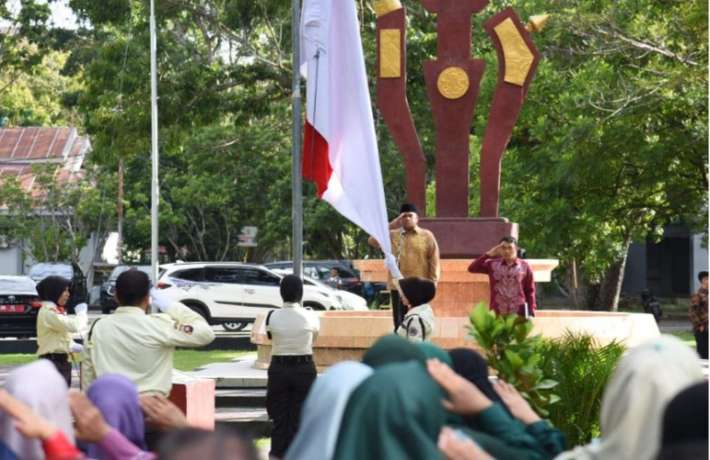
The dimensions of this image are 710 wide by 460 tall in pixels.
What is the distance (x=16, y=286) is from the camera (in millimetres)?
29172

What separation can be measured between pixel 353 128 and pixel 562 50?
55.4 ft

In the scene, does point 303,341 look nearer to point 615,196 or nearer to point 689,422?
point 689,422

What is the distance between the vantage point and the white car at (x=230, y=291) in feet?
99.2

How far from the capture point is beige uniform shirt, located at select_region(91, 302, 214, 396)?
7750 millimetres

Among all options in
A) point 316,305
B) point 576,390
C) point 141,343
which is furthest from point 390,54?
point 141,343

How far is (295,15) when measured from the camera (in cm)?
2062

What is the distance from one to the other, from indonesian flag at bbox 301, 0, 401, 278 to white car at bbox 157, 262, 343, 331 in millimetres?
16816

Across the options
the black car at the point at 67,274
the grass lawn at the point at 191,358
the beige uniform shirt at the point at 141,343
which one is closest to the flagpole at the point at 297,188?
the grass lawn at the point at 191,358

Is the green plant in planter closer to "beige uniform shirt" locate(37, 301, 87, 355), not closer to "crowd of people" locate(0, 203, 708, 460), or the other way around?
"crowd of people" locate(0, 203, 708, 460)

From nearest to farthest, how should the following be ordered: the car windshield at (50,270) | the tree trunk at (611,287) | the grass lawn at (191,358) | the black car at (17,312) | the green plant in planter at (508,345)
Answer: the green plant in planter at (508,345), the grass lawn at (191,358), the black car at (17,312), the tree trunk at (611,287), the car windshield at (50,270)

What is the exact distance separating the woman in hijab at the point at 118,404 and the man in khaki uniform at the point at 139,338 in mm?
1790

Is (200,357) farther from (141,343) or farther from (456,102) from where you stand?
(141,343)

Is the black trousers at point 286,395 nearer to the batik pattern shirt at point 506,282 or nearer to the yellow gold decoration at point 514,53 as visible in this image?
the batik pattern shirt at point 506,282

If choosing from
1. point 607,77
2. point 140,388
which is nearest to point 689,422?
point 140,388
